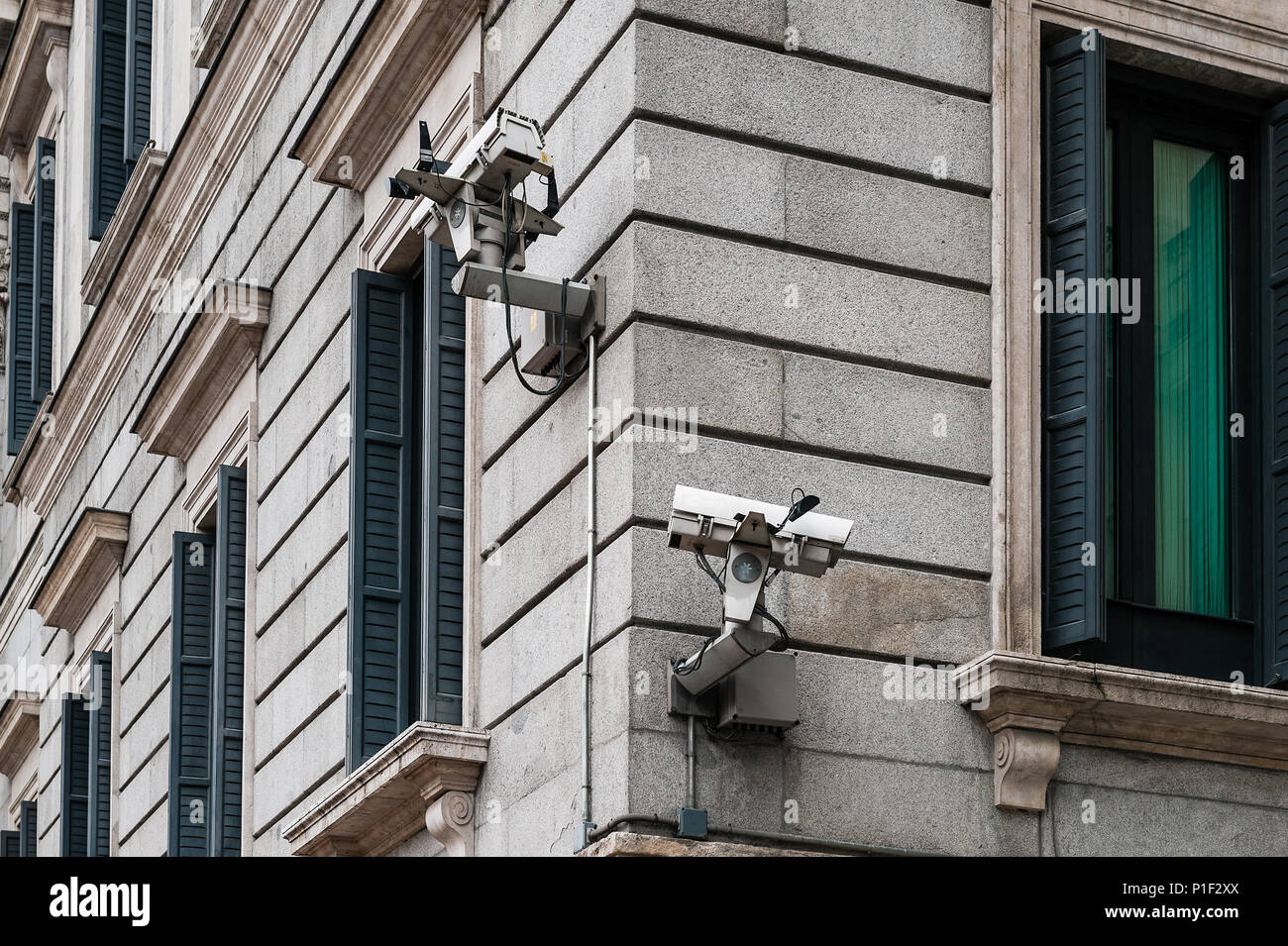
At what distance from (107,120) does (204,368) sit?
7928mm

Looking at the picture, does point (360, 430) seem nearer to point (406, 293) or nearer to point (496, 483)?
point (406, 293)

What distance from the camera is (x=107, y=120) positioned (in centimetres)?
2750

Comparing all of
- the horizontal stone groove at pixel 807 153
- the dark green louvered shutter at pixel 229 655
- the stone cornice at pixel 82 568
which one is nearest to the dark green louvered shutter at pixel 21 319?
the stone cornice at pixel 82 568

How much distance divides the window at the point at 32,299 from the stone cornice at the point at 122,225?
332 centimetres

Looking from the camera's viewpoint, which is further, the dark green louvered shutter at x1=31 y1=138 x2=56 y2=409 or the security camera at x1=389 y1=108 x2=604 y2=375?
the dark green louvered shutter at x1=31 y1=138 x2=56 y2=409

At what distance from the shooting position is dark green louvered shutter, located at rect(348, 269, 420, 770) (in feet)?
52.2

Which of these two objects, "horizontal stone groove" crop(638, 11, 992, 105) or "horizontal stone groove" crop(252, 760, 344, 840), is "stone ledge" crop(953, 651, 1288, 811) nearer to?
"horizontal stone groove" crop(638, 11, 992, 105)

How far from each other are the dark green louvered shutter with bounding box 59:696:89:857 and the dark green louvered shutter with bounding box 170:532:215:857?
482 cm

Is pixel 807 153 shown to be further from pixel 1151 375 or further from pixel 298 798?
pixel 298 798

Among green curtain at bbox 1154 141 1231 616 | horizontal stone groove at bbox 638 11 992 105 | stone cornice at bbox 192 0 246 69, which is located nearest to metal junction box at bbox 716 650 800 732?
green curtain at bbox 1154 141 1231 616

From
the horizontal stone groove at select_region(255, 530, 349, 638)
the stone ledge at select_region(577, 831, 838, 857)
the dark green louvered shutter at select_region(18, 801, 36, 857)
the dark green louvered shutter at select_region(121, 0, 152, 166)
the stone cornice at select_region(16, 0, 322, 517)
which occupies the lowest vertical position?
the stone ledge at select_region(577, 831, 838, 857)

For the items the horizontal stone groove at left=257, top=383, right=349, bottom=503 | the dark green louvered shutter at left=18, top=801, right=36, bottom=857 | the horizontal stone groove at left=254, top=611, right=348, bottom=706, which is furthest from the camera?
the dark green louvered shutter at left=18, top=801, right=36, bottom=857

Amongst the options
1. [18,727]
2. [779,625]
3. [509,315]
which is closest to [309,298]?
[509,315]
